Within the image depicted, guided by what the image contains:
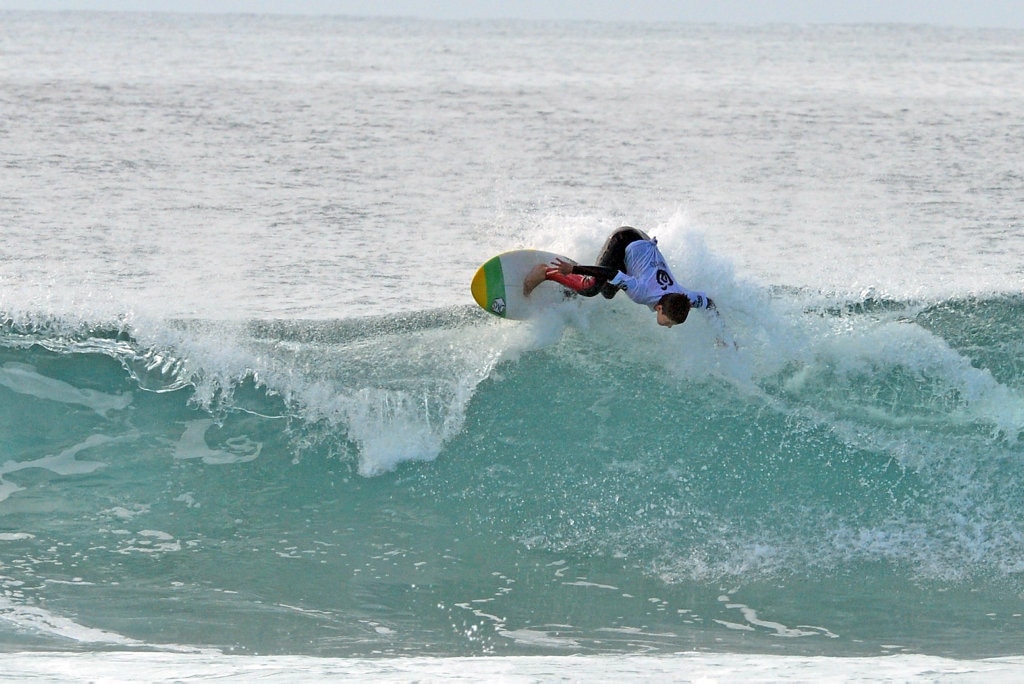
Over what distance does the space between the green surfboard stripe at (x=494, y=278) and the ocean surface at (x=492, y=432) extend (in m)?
0.36

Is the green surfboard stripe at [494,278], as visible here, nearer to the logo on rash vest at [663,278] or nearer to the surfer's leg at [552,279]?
the surfer's leg at [552,279]

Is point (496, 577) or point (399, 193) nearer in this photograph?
point (496, 577)

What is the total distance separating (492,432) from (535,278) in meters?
0.98

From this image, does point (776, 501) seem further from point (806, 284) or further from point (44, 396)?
point (44, 396)

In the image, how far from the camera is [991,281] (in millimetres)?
8039

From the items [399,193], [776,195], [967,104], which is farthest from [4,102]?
[967,104]

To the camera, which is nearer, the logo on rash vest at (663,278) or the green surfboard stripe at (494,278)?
the logo on rash vest at (663,278)

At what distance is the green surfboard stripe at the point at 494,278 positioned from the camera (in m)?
6.89

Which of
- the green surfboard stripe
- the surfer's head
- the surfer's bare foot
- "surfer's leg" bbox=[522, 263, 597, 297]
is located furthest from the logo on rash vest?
the green surfboard stripe

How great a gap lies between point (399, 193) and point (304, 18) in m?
13.1

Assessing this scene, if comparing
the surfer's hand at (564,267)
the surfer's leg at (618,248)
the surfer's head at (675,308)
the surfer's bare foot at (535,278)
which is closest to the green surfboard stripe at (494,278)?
the surfer's bare foot at (535,278)

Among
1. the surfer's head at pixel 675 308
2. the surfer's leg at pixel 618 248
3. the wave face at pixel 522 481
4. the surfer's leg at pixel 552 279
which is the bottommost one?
the wave face at pixel 522 481

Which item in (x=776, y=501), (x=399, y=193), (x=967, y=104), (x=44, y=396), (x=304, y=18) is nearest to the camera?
(x=776, y=501)

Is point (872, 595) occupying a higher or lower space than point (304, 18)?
lower
